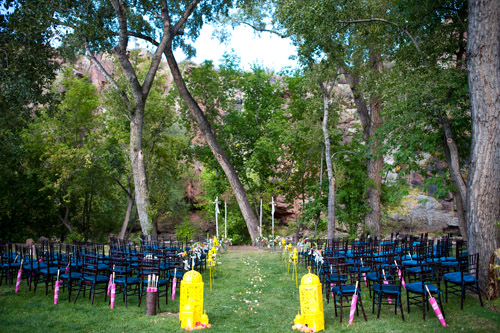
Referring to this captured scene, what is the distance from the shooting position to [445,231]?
25.4 metres

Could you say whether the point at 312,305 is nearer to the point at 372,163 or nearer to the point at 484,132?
the point at 484,132

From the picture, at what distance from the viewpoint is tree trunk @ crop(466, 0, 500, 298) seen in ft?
28.2

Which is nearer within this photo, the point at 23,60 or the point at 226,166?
the point at 23,60

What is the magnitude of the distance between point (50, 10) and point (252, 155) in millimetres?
15002

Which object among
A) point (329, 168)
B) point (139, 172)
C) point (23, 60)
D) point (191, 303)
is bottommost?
point (191, 303)

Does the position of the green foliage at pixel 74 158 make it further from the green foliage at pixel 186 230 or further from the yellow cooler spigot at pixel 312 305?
the yellow cooler spigot at pixel 312 305

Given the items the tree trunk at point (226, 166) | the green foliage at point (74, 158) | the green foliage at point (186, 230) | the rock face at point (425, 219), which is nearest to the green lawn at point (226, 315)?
the tree trunk at point (226, 166)

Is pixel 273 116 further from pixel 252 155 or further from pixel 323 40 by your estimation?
pixel 323 40

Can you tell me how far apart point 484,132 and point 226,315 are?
6771 millimetres

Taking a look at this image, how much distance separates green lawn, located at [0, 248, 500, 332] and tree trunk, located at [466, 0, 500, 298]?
1543 millimetres

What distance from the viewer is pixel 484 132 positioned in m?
8.73

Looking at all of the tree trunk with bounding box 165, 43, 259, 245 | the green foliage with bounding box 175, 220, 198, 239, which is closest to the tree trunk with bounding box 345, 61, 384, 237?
the tree trunk with bounding box 165, 43, 259, 245

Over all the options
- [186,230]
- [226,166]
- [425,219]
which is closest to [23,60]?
[226,166]

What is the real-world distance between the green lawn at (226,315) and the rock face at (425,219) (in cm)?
1864
